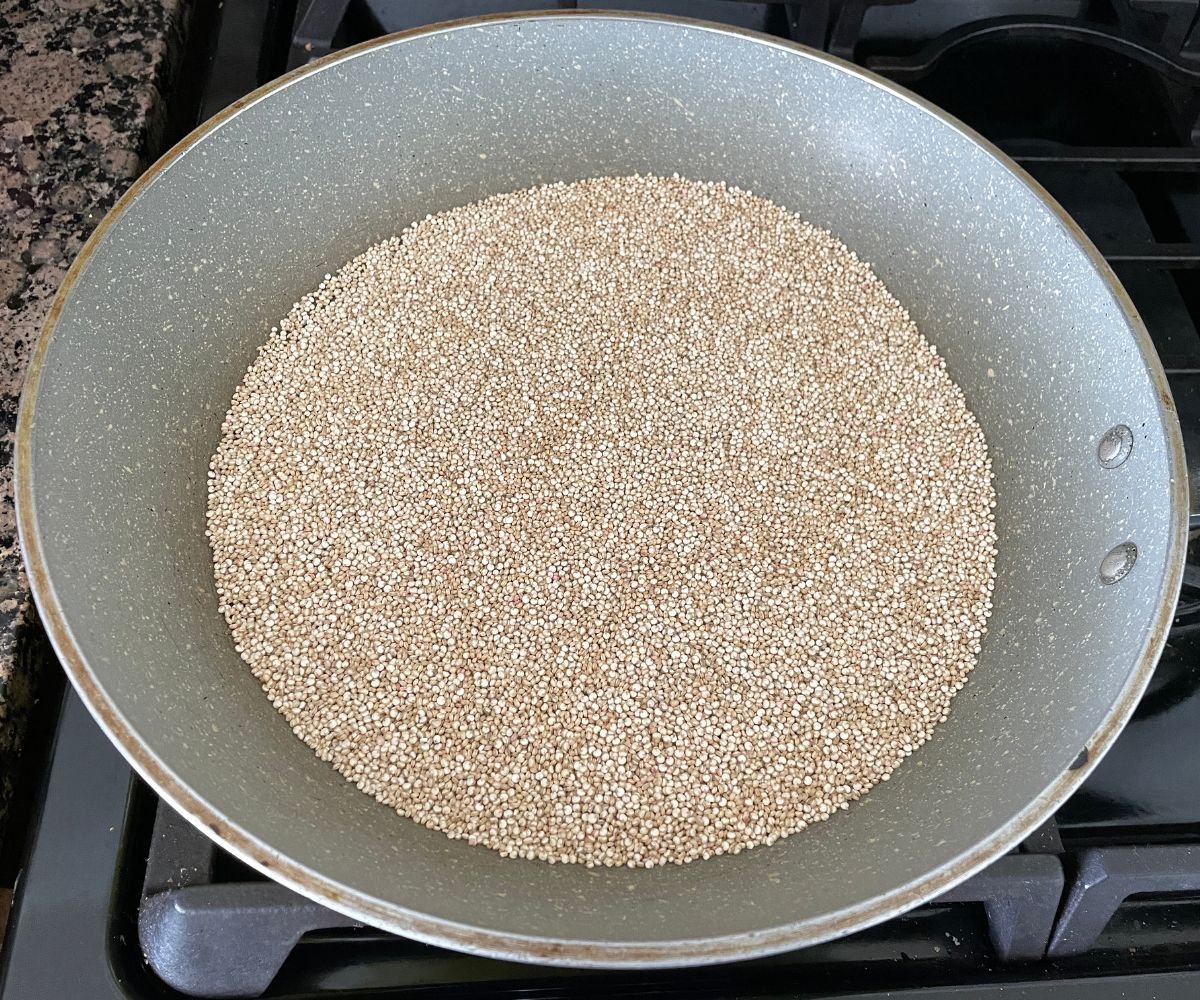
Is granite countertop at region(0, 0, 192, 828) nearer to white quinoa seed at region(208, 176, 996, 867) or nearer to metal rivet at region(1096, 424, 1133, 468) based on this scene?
white quinoa seed at region(208, 176, 996, 867)

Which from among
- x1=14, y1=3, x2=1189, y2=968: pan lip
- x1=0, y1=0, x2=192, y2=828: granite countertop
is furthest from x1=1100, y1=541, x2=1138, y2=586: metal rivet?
x1=0, y1=0, x2=192, y2=828: granite countertop

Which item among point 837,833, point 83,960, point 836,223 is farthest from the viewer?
point 836,223

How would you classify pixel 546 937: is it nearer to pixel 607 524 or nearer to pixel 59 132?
pixel 607 524

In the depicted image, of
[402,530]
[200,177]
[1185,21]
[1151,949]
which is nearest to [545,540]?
[402,530]

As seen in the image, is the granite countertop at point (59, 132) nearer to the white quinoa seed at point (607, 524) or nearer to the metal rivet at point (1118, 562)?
the white quinoa seed at point (607, 524)

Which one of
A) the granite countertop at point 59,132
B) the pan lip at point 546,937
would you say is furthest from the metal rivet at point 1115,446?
the granite countertop at point 59,132

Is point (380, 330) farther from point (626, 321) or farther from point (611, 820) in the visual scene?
point (611, 820)
